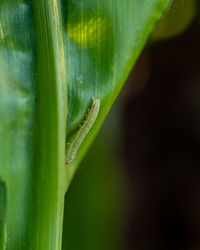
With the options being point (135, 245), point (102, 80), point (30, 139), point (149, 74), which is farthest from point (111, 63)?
point (135, 245)

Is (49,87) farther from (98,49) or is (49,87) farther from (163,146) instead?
(163,146)

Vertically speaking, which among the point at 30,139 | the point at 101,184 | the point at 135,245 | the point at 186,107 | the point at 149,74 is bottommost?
the point at 135,245

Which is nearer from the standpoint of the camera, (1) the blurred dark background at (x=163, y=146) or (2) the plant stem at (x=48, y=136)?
(2) the plant stem at (x=48, y=136)

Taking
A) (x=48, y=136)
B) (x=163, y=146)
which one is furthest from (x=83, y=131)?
(x=163, y=146)

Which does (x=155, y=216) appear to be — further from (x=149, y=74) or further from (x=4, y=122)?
(x=4, y=122)

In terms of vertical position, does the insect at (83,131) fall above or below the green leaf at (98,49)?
below

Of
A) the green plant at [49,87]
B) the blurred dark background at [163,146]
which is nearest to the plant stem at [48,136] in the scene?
the green plant at [49,87]

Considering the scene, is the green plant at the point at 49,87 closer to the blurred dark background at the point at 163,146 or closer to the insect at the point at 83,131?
the insect at the point at 83,131

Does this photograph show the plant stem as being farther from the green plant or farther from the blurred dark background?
the blurred dark background
